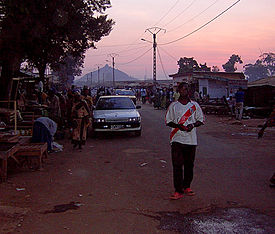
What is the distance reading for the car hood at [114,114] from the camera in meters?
12.9

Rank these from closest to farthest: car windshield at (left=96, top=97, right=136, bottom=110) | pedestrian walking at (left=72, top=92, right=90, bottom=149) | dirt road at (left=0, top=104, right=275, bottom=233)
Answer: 1. dirt road at (left=0, top=104, right=275, bottom=233)
2. pedestrian walking at (left=72, top=92, right=90, bottom=149)
3. car windshield at (left=96, top=97, right=136, bottom=110)

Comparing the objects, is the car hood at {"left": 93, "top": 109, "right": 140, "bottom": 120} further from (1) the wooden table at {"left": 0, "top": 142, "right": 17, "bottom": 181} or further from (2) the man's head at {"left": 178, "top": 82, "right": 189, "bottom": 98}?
(2) the man's head at {"left": 178, "top": 82, "right": 189, "bottom": 98}

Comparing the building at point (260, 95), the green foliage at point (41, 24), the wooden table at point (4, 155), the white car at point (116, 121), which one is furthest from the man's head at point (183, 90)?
the building at point (260, 95)

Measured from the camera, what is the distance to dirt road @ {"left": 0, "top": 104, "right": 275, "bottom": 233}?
459cm

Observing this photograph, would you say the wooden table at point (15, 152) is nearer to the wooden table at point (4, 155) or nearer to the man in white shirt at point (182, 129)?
the wooden table at point (4, 155)

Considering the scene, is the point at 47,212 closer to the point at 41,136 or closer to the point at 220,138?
the point at 41,136

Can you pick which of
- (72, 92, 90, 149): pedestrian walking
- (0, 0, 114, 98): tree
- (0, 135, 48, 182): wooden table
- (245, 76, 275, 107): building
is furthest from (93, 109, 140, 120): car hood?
(245, 76, 275, 107): building

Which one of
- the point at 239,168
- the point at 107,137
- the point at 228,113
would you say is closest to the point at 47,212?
the point at 239,168

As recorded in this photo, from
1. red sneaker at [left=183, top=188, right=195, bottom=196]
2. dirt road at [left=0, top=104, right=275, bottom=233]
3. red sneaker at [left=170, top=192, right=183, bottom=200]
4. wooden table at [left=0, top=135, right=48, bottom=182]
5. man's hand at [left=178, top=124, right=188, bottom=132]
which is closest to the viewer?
dirt road at [left=0, top=104, right=275, bottom=233]

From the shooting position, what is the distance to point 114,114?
515 inches

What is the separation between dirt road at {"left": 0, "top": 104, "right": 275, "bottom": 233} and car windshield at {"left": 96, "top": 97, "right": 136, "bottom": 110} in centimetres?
397

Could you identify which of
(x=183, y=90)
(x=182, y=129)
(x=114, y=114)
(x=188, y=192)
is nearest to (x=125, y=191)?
(x=188, y=192)

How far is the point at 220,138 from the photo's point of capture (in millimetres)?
13008

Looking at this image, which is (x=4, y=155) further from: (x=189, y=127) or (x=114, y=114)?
(x=114, y=114)
